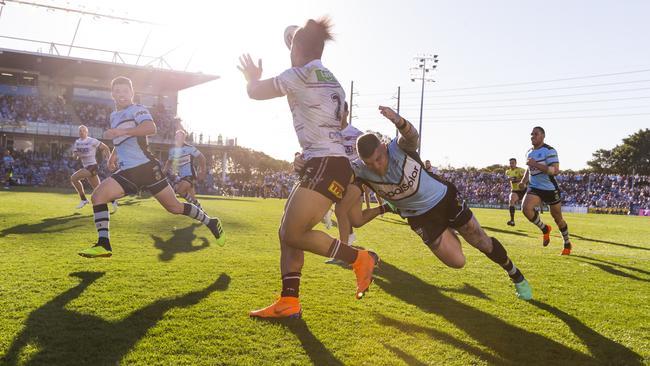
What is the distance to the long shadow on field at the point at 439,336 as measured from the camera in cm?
358

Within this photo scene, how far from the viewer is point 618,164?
3445 inches

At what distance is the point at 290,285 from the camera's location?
445cm

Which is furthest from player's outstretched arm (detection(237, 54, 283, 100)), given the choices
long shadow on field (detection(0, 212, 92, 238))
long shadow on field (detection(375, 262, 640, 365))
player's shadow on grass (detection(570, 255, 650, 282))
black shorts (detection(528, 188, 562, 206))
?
black shorts (detection(528, 188, 562, 206))

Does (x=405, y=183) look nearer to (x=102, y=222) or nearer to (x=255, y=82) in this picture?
(x=255, y=82)

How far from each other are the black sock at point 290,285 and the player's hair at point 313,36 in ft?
6.49

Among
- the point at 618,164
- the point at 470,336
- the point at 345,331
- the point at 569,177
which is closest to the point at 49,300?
the point at 345,331

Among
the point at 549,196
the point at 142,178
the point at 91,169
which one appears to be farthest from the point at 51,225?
the point at 549,196

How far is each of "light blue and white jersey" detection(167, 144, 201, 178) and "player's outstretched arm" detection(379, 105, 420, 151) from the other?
32.9 ft

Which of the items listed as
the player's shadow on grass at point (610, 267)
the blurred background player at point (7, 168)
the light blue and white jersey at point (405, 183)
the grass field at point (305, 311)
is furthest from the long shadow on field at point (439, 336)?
the blurred background player at point (7, 168)

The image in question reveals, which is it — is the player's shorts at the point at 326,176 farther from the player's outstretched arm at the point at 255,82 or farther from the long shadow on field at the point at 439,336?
the long shadow on field at the point at 439,336

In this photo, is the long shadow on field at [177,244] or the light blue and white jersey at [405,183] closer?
the light blue and white jersey at [405,183]

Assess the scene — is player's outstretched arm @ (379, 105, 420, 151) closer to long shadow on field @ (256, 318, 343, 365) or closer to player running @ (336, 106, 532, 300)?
player running @ (336, 106, 532, 300)

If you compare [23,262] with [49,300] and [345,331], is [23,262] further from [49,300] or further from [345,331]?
[345,331]

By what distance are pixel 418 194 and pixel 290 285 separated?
59.8 inches
